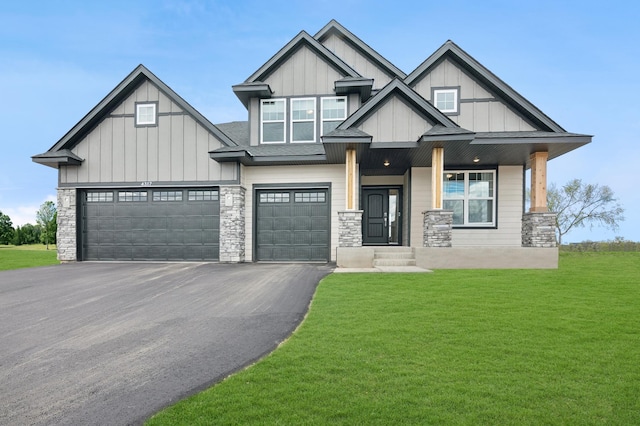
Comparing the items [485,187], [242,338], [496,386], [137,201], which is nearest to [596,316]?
[496,386]

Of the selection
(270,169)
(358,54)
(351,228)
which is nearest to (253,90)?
(270,169)

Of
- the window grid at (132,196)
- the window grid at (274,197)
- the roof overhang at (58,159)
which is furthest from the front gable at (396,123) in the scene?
the roof overhang at (58,159)

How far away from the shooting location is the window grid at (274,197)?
42.2 feet

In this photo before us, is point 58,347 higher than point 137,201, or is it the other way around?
point 137,201

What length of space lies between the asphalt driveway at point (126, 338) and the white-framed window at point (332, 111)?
6.80 m

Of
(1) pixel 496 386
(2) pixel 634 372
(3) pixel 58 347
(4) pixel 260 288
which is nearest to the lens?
(1) pixel 496 386

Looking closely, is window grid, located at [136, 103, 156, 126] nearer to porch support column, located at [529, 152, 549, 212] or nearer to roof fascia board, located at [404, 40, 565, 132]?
roof fascia board, located at [404, 40, 565, 132]

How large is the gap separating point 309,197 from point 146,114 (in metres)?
7.04

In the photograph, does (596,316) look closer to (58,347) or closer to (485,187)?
(58,347)

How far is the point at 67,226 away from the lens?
12.9m

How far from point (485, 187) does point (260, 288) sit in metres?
9.70

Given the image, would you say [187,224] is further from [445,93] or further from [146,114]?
[445,93]

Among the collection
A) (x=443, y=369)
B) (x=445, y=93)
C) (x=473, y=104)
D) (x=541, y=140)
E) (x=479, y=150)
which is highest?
(x=445, y=93)

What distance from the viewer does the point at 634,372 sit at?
10.4ft
